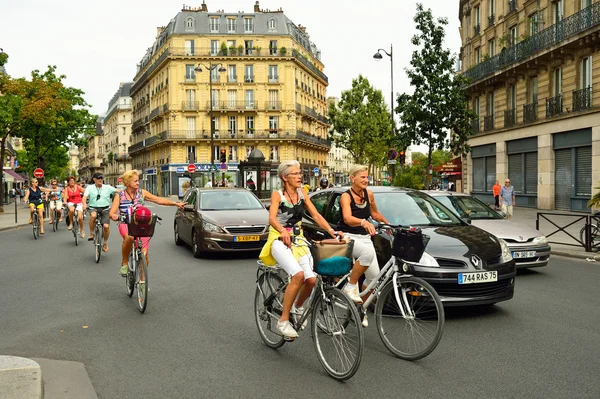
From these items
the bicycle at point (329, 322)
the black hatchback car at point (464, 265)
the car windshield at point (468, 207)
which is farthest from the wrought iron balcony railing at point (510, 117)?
the bicycle at point (329, 322)

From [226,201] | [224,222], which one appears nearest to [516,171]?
[226,201]

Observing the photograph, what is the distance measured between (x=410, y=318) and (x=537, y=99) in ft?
86.9

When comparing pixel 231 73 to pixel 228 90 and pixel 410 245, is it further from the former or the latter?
pixel 410 245

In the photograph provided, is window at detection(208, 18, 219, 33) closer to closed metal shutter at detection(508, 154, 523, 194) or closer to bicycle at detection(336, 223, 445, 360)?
closed metal shutter at detection(508, 154, 523, 194)

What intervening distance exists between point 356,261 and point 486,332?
1568mm

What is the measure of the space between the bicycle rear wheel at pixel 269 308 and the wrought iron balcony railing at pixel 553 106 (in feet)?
79.5

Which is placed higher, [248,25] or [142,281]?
[248,25]

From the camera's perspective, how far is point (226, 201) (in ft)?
45.0

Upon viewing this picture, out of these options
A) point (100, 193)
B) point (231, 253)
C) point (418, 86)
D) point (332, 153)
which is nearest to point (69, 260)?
point (100, 193)

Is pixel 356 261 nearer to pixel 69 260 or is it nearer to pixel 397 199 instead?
pixel 397 199

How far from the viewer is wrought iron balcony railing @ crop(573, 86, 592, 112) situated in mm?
24203

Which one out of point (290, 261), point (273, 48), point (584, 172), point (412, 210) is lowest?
point (290, 261)

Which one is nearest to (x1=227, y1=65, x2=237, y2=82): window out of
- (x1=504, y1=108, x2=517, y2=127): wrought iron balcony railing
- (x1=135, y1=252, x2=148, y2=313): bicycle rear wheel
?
(x1=504, y1=108, x2=517, y2=127): wrought iron balcony railing

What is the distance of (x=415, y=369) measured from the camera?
4938 millimetres
